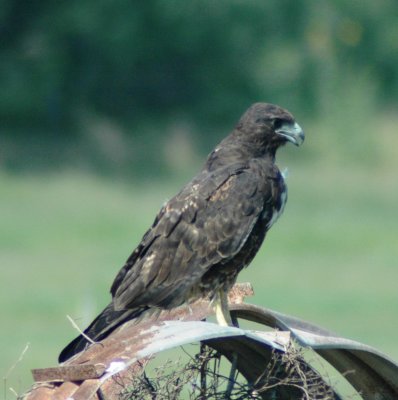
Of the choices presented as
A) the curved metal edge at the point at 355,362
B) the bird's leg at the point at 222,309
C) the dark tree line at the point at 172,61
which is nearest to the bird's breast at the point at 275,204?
the bird's leg at the point at 222,309

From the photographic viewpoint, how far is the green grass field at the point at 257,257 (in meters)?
17.4

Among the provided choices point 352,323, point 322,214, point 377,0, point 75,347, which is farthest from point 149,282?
point 377,0

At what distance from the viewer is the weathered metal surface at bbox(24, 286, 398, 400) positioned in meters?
4.73

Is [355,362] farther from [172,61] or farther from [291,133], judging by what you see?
[172,61]

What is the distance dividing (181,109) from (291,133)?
710 inches

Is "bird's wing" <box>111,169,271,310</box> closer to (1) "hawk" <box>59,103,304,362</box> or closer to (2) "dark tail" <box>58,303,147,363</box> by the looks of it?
(1) "hawk" <box>59,103,304,362</box>

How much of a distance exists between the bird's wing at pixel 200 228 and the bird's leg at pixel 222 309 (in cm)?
12

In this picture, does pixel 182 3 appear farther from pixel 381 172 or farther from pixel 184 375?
pixel 184 375

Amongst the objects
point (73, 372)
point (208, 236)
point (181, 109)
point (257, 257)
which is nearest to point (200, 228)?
point (208, 236)

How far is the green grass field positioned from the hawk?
7.84 metres

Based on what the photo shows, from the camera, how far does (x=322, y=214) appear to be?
23.8 meters

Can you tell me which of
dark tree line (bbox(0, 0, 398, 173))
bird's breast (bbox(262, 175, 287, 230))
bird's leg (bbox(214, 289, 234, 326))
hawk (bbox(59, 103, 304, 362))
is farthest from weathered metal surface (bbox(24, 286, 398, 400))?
dark tree line (bbox(0, 0, 398, 173))

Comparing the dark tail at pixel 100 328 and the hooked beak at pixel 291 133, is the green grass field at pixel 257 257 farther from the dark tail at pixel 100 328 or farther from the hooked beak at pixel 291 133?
the dark tail at pixel 100 328

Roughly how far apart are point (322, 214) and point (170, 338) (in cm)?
1911
